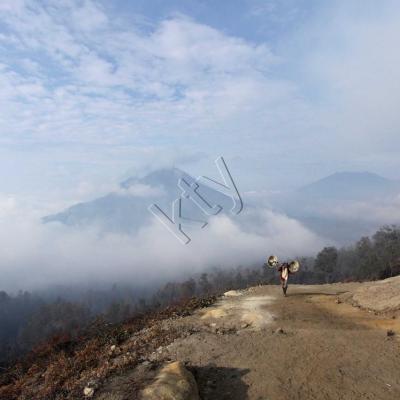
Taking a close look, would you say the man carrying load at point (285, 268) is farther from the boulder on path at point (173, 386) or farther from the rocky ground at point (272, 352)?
the boulder on path at point (173, 386)

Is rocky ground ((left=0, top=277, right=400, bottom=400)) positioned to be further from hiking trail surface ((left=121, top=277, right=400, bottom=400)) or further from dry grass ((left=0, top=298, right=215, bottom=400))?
dry grass ((left=0, top=298, right=215, bottom=400))

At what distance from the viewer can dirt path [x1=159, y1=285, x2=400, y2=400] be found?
40.0 feet

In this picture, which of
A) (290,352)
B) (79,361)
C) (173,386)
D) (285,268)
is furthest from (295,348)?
(285,268)

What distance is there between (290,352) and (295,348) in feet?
1.26

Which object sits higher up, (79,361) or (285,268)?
(285,268)

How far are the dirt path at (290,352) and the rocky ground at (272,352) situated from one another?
29 millimetres

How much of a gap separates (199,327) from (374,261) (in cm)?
8695

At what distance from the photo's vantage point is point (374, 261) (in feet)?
316

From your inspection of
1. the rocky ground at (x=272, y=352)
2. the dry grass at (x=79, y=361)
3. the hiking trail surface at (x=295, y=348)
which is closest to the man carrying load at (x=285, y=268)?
the hiking trail surface at (x=295, y=348)

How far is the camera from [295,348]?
14844 millimetres

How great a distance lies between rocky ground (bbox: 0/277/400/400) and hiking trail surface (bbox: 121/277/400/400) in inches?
1.1

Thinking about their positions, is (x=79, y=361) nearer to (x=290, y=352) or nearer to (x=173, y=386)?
(x=173, y=386)

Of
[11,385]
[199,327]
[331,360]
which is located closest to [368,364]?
[331,360]

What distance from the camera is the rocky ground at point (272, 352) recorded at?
12.1 metres
